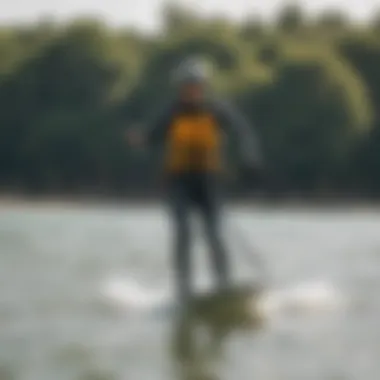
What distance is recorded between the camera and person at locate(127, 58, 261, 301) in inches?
193

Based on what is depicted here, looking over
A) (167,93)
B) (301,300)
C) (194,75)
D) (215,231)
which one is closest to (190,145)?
(194,75)

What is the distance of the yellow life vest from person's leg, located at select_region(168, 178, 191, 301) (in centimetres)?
8

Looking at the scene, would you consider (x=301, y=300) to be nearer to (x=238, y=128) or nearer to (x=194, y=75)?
(x=238, y=128)

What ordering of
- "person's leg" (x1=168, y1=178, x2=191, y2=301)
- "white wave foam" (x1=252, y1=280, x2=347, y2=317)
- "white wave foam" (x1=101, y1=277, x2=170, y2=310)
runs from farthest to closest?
"person's leg" (x1=168, y1=178, x2=191, y2=301) < "white wave foam" (x1=101, y1=277, x2=170, y2=310) < "white wave foam" (x1=252, y1=280, x2=347, y2=317)

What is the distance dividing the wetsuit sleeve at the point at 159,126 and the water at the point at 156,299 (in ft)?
1.70

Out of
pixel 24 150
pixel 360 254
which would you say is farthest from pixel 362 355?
pixel 24 150

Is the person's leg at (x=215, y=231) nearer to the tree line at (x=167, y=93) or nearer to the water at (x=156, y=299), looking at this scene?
the water at (x=156, y=299)

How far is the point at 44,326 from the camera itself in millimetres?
4422

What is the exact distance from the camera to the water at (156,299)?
12.8ft

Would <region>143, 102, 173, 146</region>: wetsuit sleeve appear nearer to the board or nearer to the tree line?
the board

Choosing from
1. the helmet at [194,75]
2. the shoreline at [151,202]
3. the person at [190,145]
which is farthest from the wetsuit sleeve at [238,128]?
the shoreline at [151,202]

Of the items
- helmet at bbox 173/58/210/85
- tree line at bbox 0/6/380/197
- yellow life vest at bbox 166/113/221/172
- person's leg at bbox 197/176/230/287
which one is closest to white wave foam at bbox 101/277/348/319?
person's leg at bbox 197/176/230/287

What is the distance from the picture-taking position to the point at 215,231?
516cm

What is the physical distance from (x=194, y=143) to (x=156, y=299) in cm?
53
